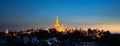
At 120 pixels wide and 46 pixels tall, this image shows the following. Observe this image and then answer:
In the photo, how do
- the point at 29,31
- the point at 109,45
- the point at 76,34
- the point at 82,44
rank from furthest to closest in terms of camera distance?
the point at 29,31
the point at 76,34
the point at 82,44
the point at 109,45

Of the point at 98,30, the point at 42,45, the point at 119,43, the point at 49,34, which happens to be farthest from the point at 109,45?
the point at 98,30

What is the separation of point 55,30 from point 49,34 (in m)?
2.49

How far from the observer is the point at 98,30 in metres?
39.3

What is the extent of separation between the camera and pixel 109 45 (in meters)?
22.3

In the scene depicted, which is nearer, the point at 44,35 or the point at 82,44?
the point at 82,44

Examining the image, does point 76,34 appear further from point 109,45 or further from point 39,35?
point 109,45

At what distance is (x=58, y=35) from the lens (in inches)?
1368

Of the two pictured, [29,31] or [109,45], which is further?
[29,31]

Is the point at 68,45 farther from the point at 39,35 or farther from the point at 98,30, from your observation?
the point at 98,30

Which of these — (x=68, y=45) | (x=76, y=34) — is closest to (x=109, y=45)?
(x=68, y=45)

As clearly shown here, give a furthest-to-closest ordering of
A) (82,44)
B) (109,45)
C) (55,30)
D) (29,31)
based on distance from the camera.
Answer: (29,31) → (55,30) → (82,44) → (109,45)

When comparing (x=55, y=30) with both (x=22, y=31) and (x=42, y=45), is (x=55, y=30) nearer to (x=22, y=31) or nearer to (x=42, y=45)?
(x=22, y=31)

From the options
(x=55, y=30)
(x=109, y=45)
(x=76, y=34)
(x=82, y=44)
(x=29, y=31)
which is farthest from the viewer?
(x=29, y=31)

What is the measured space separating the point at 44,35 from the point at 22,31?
29.3 ft
